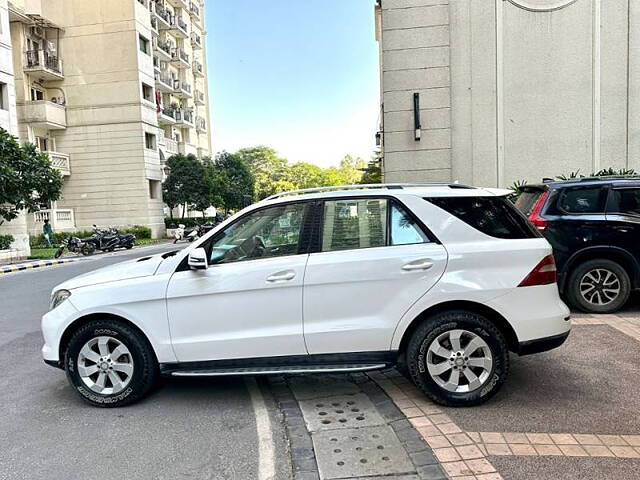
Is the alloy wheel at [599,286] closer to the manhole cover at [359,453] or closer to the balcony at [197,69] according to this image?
the manhole cover at [359,453]

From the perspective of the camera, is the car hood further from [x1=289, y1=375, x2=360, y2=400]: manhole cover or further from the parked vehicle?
the parked vehicle

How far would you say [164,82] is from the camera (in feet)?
133

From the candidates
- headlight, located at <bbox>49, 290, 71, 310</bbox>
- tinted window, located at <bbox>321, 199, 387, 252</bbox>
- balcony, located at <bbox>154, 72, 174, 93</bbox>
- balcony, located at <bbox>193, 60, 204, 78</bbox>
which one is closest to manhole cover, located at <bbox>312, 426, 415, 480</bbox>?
tinted window, located at <bbox>321, 199, 387, 252</bbox>

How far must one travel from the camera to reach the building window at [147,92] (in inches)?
1374

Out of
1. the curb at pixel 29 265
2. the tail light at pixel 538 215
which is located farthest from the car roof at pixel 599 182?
the curb at pixel 29 265

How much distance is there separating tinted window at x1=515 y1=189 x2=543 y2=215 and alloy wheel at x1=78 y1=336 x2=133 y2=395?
5549 millimetres

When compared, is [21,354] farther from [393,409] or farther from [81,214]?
[81,214]

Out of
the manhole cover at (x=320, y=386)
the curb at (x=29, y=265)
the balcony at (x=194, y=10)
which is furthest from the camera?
the balcony at (x=194, y=10)

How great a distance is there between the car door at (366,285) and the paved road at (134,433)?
87cm

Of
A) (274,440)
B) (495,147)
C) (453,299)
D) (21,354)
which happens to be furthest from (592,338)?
(495,147)

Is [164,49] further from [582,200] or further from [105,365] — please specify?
[105,365]

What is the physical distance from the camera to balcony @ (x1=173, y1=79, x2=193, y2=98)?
43094 millimetres

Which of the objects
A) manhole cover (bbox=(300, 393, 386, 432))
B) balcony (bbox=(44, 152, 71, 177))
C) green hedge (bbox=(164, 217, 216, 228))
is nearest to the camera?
manhole cover (bbox=(300, 393, 386, 432))

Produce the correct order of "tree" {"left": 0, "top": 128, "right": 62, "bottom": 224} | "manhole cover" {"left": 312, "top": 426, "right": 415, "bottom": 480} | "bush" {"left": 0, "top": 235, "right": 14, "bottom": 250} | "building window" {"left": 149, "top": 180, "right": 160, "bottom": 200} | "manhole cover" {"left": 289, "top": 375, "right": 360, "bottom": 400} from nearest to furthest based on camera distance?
"manhole cover" {"left": 312, "top": 426, "right": 415, "bottom": 480} < "manhole cover" {"left": 289, "top": 375, "right": 360, "bottom": 400} < "tree" {"left": 0, "top": 128, "right": 62, "bottom": 224} < "bush" {"left": 0, "top": 235, "right": 14, "bottom": 250} < "building window" {"left": 149, "top": 180, "right": 160, "bottom": 200}
